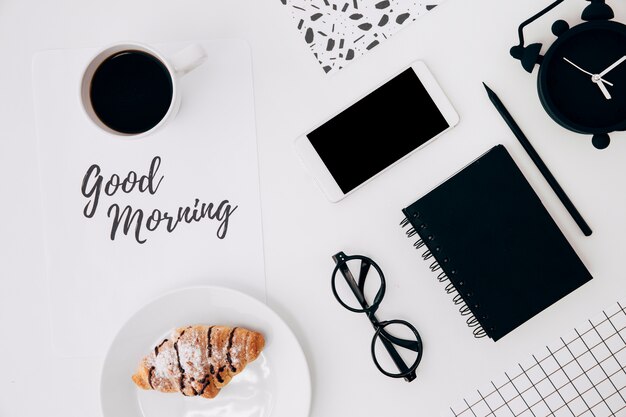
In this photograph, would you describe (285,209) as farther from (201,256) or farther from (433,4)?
(433,4)

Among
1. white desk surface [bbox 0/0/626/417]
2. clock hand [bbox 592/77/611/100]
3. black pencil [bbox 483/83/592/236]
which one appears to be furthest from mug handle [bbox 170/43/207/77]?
clock hand [bbox 592/77/611/100]

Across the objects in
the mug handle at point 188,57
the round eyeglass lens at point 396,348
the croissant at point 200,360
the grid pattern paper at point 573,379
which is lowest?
the grid pattern paper at point 573,379

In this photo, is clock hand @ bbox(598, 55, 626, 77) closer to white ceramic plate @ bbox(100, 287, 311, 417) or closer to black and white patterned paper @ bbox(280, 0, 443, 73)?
black and white patterned paper @ bbox(280, 0, 443, 73)

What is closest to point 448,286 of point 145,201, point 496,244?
point 496,244

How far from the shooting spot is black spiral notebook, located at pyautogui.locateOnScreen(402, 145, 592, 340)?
27.8 inches

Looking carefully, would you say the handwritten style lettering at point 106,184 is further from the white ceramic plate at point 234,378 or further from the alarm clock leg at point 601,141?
the alarm clock leg at point 601,141

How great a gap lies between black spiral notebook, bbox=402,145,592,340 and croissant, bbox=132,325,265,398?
0.28 meters

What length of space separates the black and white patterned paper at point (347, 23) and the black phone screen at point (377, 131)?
7 centimetres

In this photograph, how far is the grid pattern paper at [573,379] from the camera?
2.44ft

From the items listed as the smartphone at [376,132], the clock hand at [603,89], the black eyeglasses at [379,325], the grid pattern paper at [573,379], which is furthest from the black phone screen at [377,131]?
the grid pattern paper at [573,379]

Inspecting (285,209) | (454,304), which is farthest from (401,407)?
(285,209)

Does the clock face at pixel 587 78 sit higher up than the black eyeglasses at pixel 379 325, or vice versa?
the clock face at pixel 587 78

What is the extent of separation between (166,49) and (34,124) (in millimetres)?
214

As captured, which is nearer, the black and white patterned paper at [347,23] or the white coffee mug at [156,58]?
the white coffee mug at [156,58]
